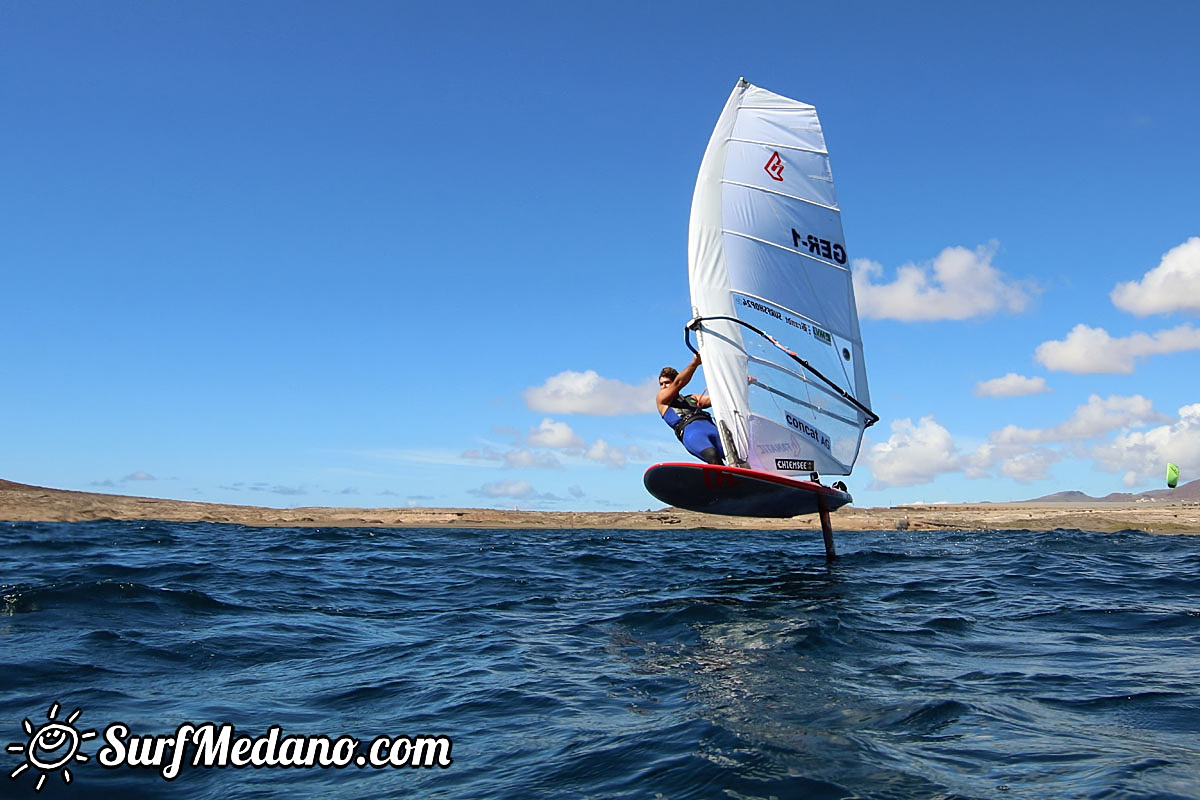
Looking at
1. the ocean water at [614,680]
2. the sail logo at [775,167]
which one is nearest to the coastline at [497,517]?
the ocean water at [614,680]

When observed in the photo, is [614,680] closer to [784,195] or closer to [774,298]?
[774,298]

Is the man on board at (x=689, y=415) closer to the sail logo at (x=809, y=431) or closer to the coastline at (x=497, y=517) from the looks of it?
the sail logo at (x=809, y=431)

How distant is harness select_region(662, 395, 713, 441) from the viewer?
14961mm

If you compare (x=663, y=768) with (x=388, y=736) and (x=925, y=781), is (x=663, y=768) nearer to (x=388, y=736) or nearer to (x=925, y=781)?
(x=925, y=781)

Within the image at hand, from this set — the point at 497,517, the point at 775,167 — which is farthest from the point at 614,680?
the point at 497,517

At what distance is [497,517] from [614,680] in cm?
2628

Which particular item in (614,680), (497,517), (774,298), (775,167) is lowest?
(614,680)

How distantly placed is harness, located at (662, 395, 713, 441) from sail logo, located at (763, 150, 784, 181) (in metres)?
4.45

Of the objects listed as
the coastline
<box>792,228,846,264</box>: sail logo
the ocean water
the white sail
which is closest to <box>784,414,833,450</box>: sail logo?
the white sail

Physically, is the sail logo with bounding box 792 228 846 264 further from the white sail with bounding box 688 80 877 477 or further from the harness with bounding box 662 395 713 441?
the harness with bounding box 662 395 713 441

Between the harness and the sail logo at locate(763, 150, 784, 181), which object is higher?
the sail logo at locate(763, 150, 784, 181)

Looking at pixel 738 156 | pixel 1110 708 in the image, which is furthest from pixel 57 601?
pixel 738 156

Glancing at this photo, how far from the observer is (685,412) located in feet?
49.5

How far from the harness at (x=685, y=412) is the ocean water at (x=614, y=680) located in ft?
9.44
